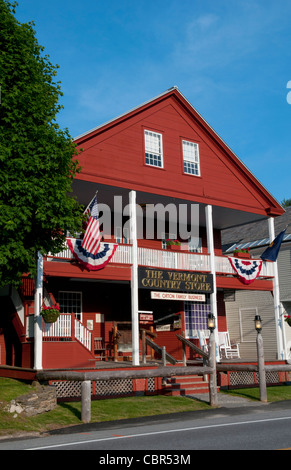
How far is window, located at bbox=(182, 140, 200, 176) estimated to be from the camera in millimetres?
23031

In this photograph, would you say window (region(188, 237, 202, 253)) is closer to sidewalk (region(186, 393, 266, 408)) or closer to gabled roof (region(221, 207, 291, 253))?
gabled roof (region(221, 207, 291, 253))

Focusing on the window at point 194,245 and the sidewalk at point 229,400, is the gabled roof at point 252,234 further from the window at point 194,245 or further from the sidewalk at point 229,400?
the sidewalk at point 229,400

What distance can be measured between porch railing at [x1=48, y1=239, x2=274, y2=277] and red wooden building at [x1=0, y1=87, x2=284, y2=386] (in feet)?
0.14

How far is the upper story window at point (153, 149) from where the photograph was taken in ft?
71.8

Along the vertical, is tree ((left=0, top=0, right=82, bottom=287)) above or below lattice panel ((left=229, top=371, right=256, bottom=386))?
above

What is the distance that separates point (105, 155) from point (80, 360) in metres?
7.64

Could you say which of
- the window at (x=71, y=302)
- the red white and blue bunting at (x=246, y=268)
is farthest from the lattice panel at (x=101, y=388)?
the red white and blue bunting at (x=246, y=268)

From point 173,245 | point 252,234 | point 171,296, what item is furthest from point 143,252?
point 252,234

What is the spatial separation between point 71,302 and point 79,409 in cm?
776

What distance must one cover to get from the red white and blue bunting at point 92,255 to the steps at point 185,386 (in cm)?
466

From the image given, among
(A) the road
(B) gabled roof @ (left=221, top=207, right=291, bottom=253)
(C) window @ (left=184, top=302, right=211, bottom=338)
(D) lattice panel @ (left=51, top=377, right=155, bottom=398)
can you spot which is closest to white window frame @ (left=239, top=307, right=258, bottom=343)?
(B) gabled roof @ (left=221, top=207, right=291, bottom=253)

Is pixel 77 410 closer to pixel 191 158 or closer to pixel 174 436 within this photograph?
pixel 174 436

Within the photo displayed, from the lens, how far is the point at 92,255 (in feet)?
61.4
